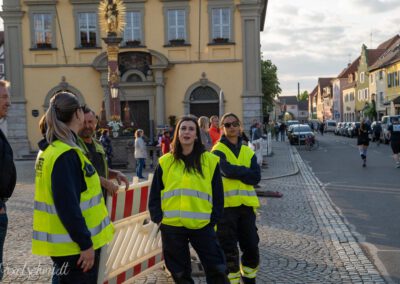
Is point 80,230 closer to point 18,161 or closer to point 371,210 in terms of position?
point 371,210

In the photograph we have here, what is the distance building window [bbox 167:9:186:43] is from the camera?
29094mm

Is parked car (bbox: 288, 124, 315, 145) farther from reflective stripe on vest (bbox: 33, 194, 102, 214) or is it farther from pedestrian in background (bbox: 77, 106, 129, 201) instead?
reflective stripe on vest (bbox: 33, 194, 102, 214)

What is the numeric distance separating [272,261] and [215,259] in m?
2.56

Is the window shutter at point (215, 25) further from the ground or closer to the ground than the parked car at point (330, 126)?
further from the ground

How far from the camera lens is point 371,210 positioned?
10.8 meters

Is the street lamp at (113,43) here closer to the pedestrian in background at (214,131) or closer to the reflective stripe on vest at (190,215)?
the pedestrian in background at (214,131)

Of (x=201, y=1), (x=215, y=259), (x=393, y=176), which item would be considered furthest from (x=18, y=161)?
(x=215, y=259)

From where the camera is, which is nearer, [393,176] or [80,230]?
[80,230]

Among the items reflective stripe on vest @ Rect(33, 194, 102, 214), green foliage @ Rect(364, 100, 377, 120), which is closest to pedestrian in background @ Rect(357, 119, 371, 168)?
reflective stripe on vest @ Rect(33, 194, 102, 214)

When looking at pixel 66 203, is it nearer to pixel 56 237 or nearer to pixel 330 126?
pixel 56 237

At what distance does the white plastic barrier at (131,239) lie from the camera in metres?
5.25

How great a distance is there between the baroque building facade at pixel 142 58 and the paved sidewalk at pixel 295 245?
53.3 feet

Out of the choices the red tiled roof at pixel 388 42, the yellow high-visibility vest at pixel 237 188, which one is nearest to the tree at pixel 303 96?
the red tiled roof at pixel 388 42

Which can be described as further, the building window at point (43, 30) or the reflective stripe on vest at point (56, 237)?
the building window at point (43, 30)
